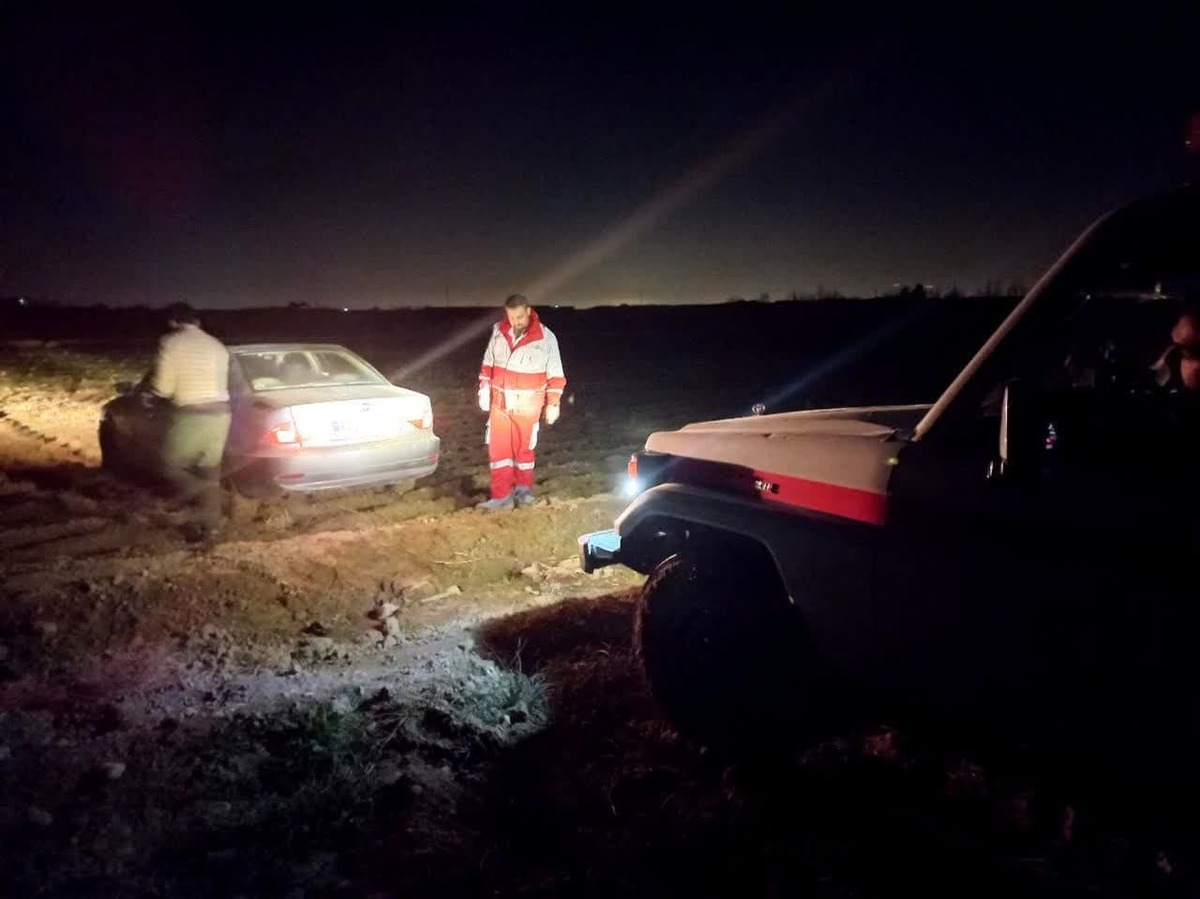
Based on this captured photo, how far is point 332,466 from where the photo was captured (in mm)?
6844

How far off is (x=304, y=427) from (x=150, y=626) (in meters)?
2.32

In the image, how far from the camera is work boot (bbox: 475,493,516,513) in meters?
7.30

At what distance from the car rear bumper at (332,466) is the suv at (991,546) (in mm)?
4219

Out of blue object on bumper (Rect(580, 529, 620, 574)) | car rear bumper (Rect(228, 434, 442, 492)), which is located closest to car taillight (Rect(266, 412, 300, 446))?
car rear bumper (Rect(228, 434, 442, 492))

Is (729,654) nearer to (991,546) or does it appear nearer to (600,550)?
(600,550)

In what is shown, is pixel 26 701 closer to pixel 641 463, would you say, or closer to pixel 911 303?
pixel 641 463

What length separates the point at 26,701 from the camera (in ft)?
12.7

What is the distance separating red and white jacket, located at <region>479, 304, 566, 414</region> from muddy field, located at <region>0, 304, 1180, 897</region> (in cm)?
101

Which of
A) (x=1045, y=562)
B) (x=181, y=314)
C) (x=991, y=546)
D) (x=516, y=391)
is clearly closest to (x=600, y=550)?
(x=991, y=546)

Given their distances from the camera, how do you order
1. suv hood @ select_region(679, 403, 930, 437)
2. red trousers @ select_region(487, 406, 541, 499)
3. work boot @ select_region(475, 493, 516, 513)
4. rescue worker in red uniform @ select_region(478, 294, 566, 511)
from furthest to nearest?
work boot @ select_region(475, 493, 516, 513) → red trousers @ select_region(487, 406, 541, 499) → rescue worker in red uniform @ select_region(478, 294, 566, 511) → suv hood @ select_region(679, 403, 930, 437)

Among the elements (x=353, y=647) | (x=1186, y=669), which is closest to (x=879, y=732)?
(x=1186, y=669)

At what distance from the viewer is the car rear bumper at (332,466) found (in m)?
6.73

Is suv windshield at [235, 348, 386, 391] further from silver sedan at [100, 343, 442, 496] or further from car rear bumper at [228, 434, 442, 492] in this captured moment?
car rear bumper at [228, 434, 442, 492]

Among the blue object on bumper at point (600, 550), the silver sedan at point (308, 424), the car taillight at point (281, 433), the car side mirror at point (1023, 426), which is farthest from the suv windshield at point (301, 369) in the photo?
the car side mirror at point (1023, 426)
